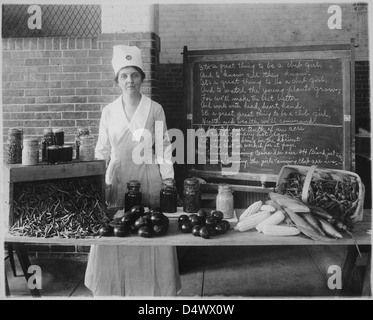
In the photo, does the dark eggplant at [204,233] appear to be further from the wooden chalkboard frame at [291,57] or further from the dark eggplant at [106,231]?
the wooden chalkboard frame at [291,57]

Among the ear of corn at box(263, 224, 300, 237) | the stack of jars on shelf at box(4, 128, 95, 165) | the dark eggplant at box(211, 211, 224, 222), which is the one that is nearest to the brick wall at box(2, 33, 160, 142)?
the stack of jars on shelf at box(4, 128, 95, 165)

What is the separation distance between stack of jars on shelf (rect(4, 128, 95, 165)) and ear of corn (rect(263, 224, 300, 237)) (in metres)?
1.13

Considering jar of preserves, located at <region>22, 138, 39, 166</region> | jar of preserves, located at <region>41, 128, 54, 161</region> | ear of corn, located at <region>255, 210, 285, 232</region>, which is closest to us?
ear of corn, located at <region>255, 210, 285, 232</region>

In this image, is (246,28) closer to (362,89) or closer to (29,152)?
(362,89)

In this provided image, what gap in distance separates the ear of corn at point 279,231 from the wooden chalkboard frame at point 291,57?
5.59 feet

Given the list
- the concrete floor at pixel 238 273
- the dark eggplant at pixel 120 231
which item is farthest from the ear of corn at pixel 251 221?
the concrete floor at pixel 238 273

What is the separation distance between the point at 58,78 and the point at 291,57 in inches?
84.6

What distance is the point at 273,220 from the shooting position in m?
2.14

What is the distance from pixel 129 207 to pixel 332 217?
1.20 meters

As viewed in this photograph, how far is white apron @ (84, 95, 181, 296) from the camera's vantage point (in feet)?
8.53

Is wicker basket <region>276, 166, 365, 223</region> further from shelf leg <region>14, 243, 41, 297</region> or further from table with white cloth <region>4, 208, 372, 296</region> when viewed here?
shelf leg <region>14, 243, 41, 297</region>

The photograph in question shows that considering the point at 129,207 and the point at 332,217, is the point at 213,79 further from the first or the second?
the point at 332,217

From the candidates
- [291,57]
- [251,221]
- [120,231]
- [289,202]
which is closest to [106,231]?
[120,231]
